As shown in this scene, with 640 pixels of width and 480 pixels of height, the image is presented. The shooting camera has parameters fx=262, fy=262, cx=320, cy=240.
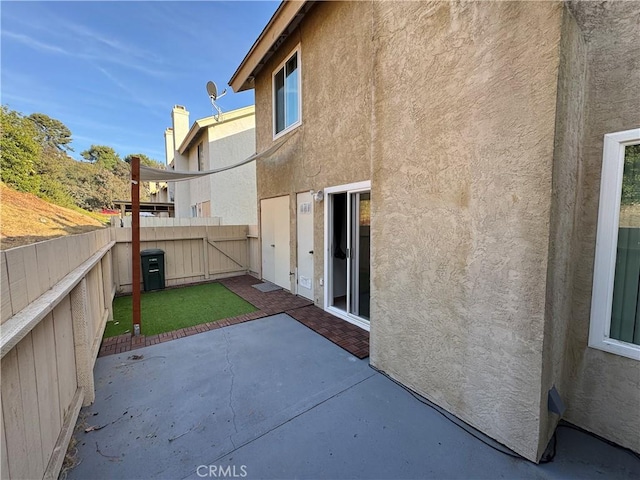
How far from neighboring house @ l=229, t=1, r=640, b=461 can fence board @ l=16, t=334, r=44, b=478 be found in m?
2.81

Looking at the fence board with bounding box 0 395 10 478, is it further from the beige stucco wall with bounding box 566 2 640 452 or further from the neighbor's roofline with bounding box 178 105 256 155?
the neighbor's roofline with bounding box 178 105 256 155

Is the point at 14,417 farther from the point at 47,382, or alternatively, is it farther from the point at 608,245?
the point at 608,245

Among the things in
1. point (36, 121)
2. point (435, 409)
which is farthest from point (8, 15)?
point (36, 121)

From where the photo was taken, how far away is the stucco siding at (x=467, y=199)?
1.83 m

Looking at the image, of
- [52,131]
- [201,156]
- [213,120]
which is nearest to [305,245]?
[213,120]

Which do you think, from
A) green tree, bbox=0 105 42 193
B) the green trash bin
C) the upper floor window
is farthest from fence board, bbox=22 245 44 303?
green tree, bbox=0 105 42 193

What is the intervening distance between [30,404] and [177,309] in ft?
13.1

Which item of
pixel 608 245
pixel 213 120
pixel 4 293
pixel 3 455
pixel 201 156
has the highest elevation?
pixel 213 120

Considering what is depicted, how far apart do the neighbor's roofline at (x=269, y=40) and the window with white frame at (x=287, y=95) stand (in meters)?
0.40

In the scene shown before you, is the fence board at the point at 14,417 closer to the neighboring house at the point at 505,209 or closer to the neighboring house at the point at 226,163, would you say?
the neighboring house at the point at 505,209

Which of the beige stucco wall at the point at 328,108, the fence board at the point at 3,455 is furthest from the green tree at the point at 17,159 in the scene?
the fence board at the point at 3,455

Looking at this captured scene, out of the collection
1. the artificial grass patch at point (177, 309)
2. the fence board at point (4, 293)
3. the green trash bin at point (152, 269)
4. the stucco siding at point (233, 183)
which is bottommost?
the artificial grass patch at point (177, 309)

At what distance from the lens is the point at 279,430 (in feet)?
7.37

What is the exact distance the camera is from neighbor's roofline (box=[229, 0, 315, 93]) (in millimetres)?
4875
